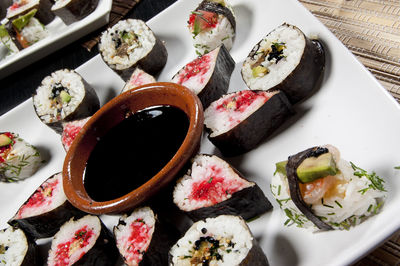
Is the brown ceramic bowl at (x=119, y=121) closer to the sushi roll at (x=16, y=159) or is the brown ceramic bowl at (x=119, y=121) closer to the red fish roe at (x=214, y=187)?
the red fish roe at (x=214, y=187)

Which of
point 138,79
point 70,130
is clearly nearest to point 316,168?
point 138,79

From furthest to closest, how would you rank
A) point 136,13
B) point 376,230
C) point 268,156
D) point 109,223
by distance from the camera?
1. point 136,13
2. point 109,223
3. point 268,156
4. point 376,230

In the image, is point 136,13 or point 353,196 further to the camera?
point 136,13

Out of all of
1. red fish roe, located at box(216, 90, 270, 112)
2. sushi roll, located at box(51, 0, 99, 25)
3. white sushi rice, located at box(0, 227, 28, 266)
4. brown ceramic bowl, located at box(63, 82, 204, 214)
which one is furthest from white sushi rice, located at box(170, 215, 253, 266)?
sushi roll, located at box(51, 0, 99, 25)

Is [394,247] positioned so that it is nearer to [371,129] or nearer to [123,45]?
[371,129]

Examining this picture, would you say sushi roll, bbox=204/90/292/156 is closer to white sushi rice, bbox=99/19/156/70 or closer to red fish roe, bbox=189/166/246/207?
red fish roe, bbox=189/166/246/207

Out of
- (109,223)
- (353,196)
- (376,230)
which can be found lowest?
(109,223)

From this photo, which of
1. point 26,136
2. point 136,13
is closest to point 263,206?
point 26,136
